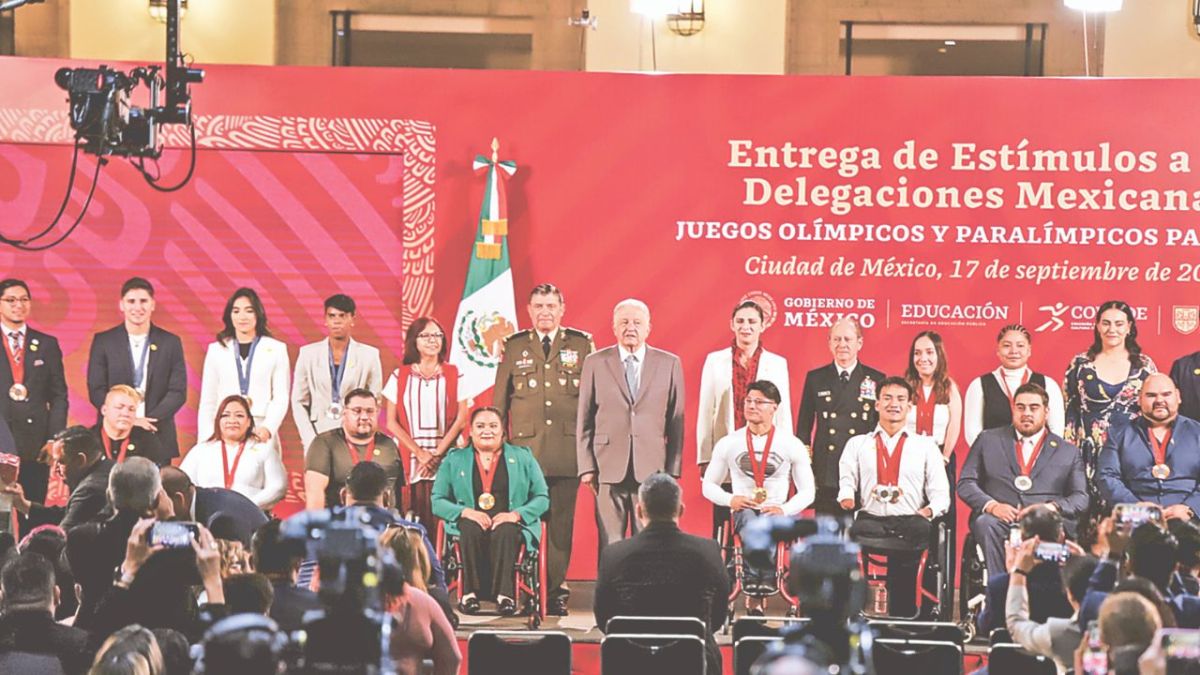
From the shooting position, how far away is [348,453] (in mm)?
8305

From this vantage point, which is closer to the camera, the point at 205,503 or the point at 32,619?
the point at 32,619

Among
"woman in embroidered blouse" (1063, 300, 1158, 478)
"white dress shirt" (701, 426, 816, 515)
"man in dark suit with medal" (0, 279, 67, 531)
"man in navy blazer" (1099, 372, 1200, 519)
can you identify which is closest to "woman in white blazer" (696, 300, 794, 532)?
"white dress shirt" (701, 426, 816, 515)

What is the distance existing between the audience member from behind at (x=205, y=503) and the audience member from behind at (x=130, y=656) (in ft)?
8.55

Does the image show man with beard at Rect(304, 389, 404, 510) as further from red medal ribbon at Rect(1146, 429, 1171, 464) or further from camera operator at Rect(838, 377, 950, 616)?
red medal ribbon at Rect(1146, 429, 1171, 464)

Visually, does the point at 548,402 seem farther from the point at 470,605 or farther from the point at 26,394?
the point at 26,394

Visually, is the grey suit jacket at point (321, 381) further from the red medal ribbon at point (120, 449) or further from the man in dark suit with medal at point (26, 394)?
the man in dark suit with medal at point (26, 394)

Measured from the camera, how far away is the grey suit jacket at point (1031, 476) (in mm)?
8047

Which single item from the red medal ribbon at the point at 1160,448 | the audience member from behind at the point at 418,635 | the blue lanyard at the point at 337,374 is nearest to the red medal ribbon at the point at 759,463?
the red medal ribbon at the point at 1160,448

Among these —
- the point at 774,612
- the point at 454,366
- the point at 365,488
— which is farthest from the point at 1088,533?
the point at 365,488

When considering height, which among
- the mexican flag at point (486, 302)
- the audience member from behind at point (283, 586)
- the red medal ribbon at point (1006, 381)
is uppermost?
the mexican flag at point (486, 302)

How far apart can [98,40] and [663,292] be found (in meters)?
4.58

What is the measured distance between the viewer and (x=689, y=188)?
932 centimetres

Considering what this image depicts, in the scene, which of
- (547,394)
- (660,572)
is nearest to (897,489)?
(547,394)

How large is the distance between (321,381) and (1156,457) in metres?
4.34
